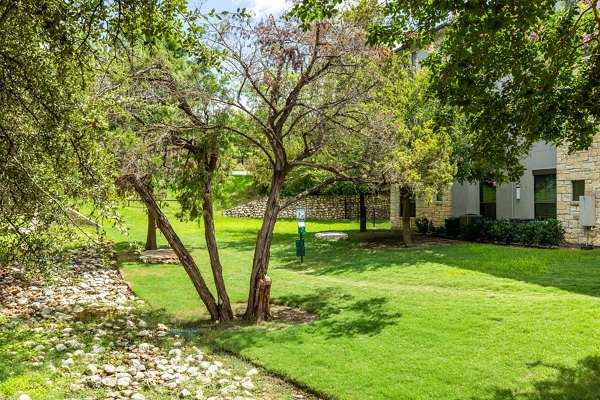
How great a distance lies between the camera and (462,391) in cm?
688

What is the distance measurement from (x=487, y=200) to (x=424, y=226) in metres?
3.28

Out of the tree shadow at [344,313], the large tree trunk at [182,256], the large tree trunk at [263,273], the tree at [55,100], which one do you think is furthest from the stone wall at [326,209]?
the tree at [55,100]

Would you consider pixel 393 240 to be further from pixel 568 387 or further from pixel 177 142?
pixel 568 387

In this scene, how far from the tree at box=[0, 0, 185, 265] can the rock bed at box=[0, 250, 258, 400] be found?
5.71ft

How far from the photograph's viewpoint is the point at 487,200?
24.0 metres

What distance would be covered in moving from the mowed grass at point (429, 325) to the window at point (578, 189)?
10.2 feet

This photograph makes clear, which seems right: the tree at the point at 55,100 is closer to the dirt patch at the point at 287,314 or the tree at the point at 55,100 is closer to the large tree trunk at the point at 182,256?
the large tree trunk at the point at 182,256

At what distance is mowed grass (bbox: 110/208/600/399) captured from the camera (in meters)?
7.23

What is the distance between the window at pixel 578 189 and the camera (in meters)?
18.2

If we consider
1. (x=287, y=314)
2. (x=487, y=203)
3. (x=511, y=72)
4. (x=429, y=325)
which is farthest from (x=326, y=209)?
(x=511, y=72)

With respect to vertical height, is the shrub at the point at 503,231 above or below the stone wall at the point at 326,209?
below

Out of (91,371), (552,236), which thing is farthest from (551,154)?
(91,371)

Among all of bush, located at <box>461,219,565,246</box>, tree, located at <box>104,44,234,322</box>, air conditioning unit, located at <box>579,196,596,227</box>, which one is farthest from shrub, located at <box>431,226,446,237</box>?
tree, located at <box>104,44,234,322</box>

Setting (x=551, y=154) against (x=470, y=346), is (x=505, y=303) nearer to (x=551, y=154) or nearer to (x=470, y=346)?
(x=470, y=346)
